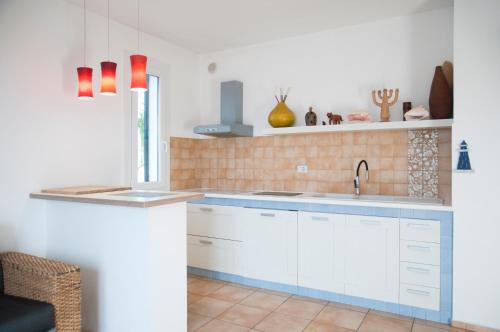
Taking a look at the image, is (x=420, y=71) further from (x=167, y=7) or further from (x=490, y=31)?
(x=167, y=7)

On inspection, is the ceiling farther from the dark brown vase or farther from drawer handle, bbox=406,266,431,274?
drawer handle, bbox=406,266,431,274

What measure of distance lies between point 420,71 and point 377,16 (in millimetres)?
646

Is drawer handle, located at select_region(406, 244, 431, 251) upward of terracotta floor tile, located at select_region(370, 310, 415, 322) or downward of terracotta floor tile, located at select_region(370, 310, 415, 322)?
upward

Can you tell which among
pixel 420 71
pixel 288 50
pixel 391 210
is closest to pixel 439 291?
pixel 391 210

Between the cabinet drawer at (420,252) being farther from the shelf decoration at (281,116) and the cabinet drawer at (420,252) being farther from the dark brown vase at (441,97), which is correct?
the shelf decoration at (281,116)

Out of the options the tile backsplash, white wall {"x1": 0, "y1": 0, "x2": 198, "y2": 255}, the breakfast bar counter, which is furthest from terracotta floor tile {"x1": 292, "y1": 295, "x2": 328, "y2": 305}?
white wall {"x1": 0, "y1": 0, "x2": 198, "y2": 255}

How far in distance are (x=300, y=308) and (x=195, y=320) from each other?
0.87 meters

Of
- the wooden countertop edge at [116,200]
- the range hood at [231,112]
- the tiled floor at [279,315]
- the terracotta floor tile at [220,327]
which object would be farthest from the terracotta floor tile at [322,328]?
the range hood at [231,112]

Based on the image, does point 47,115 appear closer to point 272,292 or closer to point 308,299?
point 272,292

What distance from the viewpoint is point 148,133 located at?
385 cm

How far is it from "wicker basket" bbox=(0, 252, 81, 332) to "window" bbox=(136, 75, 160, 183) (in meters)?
1.57

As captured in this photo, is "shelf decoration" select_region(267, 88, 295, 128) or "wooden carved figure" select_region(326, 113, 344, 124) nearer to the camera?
"wooden carved figure" select_region(326, 113, 344, 124)

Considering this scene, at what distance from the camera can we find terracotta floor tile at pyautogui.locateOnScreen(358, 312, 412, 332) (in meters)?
2.64

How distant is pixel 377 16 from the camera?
11.1 feet
